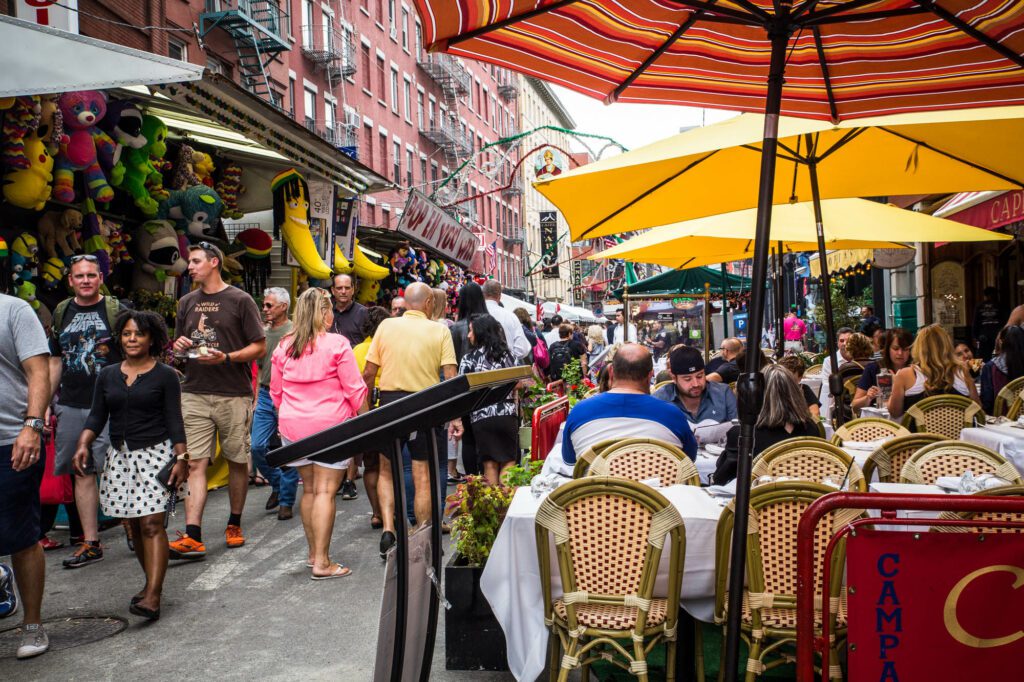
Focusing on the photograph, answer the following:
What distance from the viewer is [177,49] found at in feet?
67.9

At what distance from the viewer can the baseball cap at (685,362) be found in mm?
6852

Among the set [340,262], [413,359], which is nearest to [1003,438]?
[413,359]

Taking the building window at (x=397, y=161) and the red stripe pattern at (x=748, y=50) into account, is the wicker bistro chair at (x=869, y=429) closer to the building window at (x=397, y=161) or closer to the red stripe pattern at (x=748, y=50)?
the red stripe pattern at (x=748, y=50)

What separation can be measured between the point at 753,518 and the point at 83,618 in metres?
4.06

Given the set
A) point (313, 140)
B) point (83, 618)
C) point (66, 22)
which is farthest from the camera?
point (313, 140)

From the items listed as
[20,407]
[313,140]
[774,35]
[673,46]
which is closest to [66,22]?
[313,140]

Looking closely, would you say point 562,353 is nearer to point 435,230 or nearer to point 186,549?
point 435,230

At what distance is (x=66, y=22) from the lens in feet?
30.5

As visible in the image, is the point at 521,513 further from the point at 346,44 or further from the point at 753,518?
the point at 346,44

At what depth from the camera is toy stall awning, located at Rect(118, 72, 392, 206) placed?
874 centimetres

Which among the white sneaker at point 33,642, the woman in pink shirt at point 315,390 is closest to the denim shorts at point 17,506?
the white sneaker at point 33,642

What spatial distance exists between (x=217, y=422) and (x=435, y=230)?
1073 cm

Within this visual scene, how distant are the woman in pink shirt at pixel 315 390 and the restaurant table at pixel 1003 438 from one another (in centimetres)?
437

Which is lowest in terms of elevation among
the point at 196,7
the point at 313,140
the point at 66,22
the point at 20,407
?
the point at 20,407
